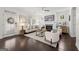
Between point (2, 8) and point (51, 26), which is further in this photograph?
point (51, 26)

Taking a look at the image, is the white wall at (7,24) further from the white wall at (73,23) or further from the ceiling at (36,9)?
the white wall at (73,23)

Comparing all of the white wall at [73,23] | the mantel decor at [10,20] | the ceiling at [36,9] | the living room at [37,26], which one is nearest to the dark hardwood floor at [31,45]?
the living room at [37,26]

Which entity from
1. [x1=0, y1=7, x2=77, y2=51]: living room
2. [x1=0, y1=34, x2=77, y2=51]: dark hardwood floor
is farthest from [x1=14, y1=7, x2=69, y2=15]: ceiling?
[x1=0, y1=34, x2=77, y2=51]: dark hardwood floor

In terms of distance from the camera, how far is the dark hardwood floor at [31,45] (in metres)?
1.73

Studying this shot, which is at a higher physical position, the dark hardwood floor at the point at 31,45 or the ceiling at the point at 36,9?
the ceiling at the point at 36,9

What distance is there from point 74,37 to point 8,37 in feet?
4.88

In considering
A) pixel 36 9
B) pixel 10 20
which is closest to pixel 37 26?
pixel 36 9

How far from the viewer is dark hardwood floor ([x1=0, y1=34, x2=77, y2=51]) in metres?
1.73

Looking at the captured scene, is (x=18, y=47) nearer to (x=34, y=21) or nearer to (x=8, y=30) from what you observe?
(x=8, y=30)

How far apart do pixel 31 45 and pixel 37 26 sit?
1.52 ft

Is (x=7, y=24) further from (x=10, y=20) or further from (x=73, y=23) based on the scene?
(x=73, y=23)

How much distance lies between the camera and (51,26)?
1.83 meters
